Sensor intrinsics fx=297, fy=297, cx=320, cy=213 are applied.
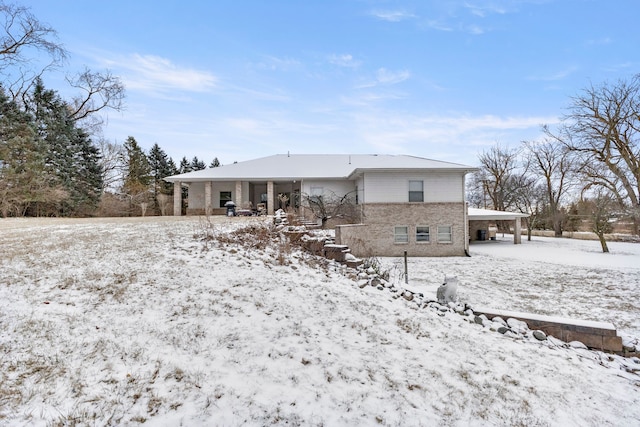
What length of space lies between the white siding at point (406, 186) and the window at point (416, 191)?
0.16 metres

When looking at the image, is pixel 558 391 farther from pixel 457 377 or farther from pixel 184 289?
pixel 184 289

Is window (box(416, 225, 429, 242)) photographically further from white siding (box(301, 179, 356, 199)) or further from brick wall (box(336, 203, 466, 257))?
white siding (box(301, 179, 356, 199))

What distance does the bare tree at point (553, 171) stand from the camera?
27727mm

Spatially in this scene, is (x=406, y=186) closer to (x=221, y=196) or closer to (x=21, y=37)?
(x=221, y=196)

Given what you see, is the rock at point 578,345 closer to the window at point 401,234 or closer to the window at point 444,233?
the window at point 401,234

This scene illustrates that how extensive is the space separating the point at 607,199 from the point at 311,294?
22040 millimetres

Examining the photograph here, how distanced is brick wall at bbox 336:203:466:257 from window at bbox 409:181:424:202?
0.31m

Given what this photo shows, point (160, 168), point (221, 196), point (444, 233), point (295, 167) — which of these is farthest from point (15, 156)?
point (160, 168)

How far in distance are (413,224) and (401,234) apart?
2.75ft

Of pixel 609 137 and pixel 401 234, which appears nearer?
pixel 401 234

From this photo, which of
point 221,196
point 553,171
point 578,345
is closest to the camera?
point 578,345

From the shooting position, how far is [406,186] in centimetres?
1609

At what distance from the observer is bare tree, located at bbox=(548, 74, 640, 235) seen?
21.5 metres

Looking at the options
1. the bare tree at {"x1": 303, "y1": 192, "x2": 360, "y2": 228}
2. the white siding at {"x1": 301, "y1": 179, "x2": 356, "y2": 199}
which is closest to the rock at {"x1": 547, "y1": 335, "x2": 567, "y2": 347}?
the bare tree at {"x1": 303, "y1": 192, "x2": 360, "y2": 228}
